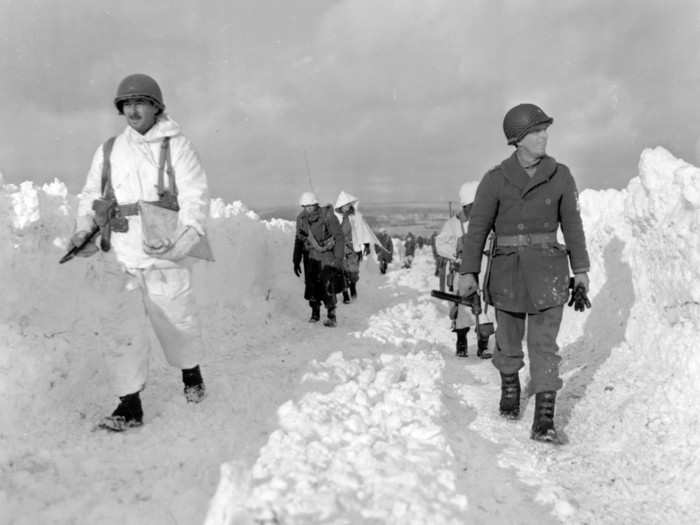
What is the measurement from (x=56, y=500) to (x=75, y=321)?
2.30 metres

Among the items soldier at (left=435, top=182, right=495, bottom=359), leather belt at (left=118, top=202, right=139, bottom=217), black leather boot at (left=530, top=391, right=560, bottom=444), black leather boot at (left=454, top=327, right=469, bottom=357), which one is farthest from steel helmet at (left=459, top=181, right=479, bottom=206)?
leather belt at (left=118, top=202, right=139, bottom=217)

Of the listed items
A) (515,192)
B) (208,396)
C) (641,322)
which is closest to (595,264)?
(641,322)

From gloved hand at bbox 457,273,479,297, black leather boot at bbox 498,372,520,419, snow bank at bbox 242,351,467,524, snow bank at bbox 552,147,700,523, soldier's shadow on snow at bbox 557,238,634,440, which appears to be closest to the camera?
snow bank at bbox 242,351,467,524

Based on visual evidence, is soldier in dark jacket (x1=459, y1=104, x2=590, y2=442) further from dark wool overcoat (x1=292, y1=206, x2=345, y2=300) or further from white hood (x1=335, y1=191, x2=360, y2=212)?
white hood (x1=335, y1=191, x2=360, y2=212)

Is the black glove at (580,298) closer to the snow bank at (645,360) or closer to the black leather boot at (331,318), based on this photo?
the snow bank at (645,360)

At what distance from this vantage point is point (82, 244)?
3479 mm

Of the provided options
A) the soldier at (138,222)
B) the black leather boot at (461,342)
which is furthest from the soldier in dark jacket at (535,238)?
the black leather boot at (461,342)

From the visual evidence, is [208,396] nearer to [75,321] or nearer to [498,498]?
[75,321]

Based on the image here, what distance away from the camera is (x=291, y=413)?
11.6 ft

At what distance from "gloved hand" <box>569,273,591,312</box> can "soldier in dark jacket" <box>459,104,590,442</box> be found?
0.05 feet

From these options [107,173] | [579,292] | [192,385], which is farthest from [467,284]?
[107,173]

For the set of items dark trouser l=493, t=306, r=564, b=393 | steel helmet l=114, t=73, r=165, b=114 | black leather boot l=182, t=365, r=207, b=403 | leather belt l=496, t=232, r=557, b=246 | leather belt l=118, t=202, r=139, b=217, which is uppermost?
steel helmet l=114, t=73, r=165, b=114

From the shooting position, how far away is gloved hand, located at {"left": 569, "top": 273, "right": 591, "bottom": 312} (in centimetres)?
360

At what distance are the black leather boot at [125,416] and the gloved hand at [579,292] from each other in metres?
3.04
